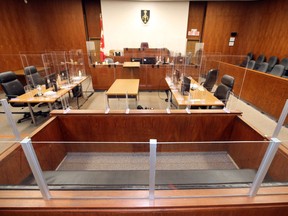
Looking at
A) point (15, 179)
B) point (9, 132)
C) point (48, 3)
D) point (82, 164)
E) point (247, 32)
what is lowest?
point (9, 132)

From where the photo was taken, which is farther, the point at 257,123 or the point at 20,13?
the point at 20,13

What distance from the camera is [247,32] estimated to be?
7.46 m

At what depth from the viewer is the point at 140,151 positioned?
62.5 inches

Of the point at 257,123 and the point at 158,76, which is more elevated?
the point at 158,76

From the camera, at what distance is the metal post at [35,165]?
99 centimetres

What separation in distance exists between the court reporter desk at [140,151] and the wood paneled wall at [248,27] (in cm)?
598

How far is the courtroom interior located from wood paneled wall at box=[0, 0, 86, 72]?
41 mm

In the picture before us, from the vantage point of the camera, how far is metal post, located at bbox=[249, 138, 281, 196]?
101cm

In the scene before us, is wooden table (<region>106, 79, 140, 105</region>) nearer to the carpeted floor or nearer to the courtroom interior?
the courtroom interior

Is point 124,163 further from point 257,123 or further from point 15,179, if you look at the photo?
point 257,123

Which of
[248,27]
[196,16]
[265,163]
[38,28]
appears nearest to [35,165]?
[265,163]

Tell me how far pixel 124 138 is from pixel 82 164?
68cm

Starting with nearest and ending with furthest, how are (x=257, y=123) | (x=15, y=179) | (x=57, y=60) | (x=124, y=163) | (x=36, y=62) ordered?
(x=15, y=179), (x=124, y=163), (x=257, y=123), (x=36, y=62), (x=57, y=60)

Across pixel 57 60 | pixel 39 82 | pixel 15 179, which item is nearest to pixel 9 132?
pixel 39 82
